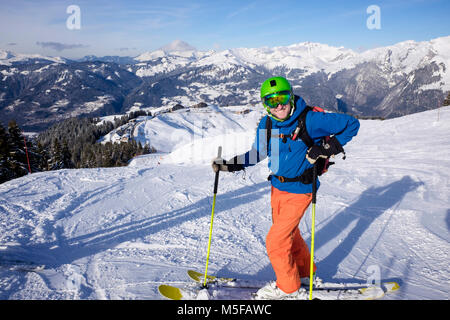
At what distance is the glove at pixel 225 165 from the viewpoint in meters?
4.39

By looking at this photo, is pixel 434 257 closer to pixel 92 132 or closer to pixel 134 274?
pixel 134 274

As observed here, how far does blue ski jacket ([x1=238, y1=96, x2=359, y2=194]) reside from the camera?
11.4ft

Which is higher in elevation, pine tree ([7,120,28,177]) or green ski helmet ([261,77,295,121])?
green ski helmet ([261,77,295,121])

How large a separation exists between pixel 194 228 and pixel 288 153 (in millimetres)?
3908

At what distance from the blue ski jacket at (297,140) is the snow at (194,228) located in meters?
2.24

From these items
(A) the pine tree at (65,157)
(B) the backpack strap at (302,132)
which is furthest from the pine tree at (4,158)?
(B) the backpack strap at (302,132)

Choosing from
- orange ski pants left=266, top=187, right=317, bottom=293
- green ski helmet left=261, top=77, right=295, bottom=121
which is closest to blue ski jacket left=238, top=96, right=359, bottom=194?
orange ski pants left=266, top=187, right=317, bottom=293

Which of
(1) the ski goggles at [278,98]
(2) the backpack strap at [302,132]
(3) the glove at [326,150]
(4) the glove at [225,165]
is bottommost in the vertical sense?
(4) the glove at [225,165]

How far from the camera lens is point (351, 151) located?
1570 centimetres

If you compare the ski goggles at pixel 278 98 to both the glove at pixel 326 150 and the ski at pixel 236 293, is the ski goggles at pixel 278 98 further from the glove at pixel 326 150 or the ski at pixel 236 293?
the ski at pixel 236 293

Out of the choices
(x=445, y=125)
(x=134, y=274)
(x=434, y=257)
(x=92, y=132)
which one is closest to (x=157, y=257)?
(x=134, y=274)

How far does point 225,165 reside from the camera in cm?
441

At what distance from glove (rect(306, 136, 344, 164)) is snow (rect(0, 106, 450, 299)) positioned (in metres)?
2.63

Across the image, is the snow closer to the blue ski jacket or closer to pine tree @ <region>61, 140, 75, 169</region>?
the blue ski jacket
